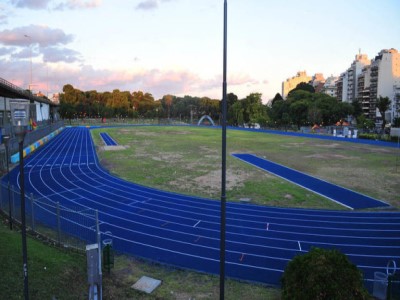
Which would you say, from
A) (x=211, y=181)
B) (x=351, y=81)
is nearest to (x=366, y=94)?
(x=351, y=81)

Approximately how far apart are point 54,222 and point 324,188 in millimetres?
15359

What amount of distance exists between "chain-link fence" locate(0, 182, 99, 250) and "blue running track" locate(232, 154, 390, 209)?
40.8 ft

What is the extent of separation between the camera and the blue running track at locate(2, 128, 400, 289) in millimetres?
10698

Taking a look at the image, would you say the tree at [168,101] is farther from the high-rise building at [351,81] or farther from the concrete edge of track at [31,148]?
the concrete edge of track at [31,148]

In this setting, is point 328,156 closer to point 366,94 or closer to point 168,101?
point 366,94

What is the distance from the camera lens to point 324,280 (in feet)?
22.3

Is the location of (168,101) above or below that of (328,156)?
above

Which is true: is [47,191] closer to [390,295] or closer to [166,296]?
[166,296]

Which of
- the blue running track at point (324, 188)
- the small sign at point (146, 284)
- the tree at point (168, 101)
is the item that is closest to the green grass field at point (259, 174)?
the blue running track at point (324, 188)

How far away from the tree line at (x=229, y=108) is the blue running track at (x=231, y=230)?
66.3m

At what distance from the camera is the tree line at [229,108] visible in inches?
3382

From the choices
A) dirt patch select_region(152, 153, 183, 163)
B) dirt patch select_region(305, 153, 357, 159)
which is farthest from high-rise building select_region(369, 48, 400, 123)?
dirt patch select_region(152, 153, 183, 163)

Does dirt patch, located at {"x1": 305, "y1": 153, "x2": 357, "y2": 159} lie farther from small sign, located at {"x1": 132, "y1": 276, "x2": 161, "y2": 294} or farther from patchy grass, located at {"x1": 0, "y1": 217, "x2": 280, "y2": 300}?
small sign, located at {"x1": 132, "y1": 276, "x2": 161, "y2": 294}

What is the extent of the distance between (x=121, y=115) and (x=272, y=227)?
120m
